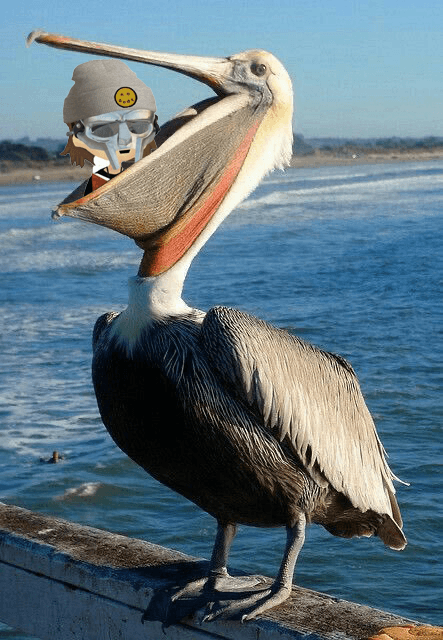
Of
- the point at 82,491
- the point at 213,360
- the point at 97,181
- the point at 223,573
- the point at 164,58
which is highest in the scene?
the point at 164,58

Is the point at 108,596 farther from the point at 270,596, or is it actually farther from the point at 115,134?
the point at 115,134

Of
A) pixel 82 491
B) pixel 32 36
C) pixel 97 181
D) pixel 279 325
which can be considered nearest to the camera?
pixel 32 36

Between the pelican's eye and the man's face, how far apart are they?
34 centimetres

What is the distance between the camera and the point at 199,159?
2562mm

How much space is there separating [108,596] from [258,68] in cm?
135

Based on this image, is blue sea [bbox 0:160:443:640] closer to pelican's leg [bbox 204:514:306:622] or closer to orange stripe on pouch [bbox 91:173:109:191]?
pelican's leg [bbox 204:514:306:622]

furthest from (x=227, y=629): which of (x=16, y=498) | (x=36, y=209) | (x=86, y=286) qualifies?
(x=36, y=209)

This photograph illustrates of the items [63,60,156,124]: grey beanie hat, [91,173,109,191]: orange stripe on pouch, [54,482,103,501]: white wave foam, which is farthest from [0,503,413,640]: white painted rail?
[54,482,103,501]: white wave foam

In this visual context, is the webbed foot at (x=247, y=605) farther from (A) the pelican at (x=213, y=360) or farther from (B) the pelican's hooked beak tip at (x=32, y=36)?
(B) the pelican's hooked beak tip at (x=32, y=36)

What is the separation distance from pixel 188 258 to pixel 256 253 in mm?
15314

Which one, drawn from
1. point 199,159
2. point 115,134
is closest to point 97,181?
point 115,134

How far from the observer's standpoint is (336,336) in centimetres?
1030

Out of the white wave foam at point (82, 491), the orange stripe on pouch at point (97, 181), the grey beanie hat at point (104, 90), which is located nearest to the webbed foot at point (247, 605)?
the orange stripe on pouch at point (97, 181)

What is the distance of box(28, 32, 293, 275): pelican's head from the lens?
2.38 metres
